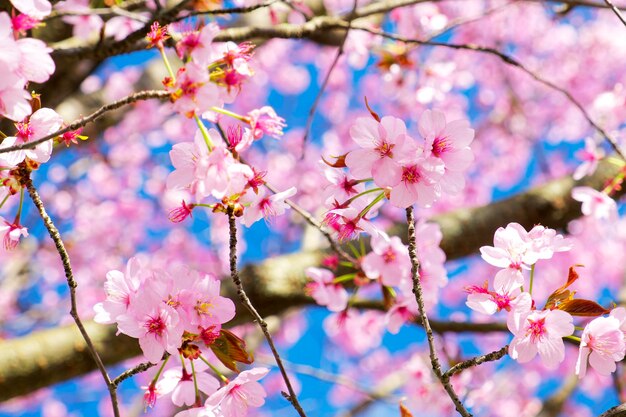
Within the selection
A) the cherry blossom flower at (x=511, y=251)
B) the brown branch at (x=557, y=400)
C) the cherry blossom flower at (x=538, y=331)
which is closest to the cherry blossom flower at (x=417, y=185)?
the cherry blossom flower at (x=511, y=251)

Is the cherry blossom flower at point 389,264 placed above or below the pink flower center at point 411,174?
below

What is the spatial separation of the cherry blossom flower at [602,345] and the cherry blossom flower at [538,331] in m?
0.06

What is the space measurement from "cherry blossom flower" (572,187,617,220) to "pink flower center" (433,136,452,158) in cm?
102

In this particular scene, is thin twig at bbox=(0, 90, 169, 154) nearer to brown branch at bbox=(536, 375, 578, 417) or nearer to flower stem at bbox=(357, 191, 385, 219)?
flower stem at bbox=(357, 191, 385, 219)

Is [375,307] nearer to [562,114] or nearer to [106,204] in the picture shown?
[106,204]

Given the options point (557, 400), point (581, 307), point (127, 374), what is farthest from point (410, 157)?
point (557, 400)

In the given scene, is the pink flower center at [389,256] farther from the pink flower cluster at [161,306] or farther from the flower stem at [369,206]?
the pink flower cluster at [161,306]

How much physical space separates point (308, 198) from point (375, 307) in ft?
8.00

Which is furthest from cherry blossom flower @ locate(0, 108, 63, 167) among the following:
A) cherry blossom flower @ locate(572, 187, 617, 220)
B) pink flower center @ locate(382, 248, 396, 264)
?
cherry blossom flower @ locate(572, 187, 617, 220)

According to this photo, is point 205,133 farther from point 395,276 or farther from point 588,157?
point 588,157

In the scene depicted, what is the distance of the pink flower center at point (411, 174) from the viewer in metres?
1.02

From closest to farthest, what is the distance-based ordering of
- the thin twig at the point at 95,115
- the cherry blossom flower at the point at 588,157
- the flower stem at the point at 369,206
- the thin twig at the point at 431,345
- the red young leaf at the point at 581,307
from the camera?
the thin twig at the point at 95,115, the thin twig at the point at 431,345, the red young leaf at the point at 581,307, the flower stem at the point at 369,206, the cherry blossom flower at the point at 588,157

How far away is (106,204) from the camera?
573 cm

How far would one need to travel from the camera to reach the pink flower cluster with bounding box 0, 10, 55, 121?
79cm
